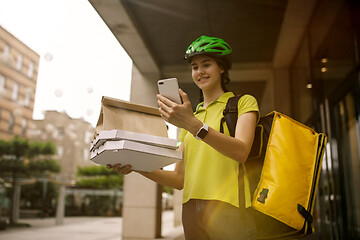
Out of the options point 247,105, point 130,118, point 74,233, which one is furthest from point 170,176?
point 74,233

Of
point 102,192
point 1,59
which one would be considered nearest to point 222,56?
point 1,59

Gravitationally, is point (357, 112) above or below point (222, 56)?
above

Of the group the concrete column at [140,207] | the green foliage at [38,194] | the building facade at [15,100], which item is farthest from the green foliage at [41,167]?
the concrete column at [140,207]

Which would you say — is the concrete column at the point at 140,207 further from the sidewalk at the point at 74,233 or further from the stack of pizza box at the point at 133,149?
the stack of pizza box at the point at 133,149

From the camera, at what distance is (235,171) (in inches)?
46.8

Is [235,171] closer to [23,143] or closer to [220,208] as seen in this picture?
[220,208]

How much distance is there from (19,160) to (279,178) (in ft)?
97.0

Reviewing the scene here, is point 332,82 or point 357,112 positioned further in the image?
point 332,82

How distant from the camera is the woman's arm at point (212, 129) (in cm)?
102

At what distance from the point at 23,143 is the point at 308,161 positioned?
31169 mm

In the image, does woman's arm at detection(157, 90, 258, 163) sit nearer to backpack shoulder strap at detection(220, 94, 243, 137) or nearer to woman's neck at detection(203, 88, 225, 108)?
backpack shoulder strap at detection(220, 94, 243, 137)

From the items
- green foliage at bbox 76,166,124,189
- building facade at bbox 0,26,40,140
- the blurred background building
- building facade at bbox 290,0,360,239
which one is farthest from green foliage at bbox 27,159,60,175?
building facade at bbox 290,0,360,239

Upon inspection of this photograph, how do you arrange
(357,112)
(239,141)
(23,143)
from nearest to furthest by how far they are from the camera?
(239,141), (357,112), (23,143)

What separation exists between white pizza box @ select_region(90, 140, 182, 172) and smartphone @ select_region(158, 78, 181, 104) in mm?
185
